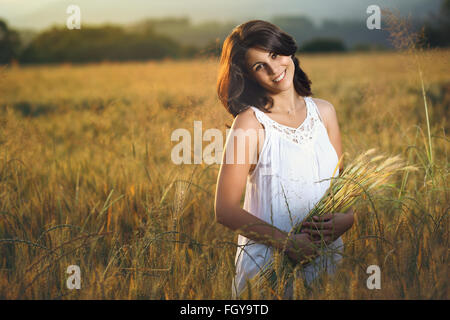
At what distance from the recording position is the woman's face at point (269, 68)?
5.36ft

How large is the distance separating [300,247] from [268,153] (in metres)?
0.36

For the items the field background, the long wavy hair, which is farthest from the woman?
the field background

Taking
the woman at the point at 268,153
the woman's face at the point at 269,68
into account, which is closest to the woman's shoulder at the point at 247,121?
the woman at the point at 268,153

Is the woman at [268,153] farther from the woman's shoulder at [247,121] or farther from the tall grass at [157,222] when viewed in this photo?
the tall grass at [157,222]

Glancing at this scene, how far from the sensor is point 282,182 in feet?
5.38

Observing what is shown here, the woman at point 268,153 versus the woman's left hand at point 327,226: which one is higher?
the woman at point 268,153

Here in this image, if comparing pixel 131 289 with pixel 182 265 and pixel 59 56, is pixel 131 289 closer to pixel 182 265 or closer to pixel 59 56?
pixel 182 265

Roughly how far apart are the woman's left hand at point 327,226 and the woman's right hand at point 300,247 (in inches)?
1.5

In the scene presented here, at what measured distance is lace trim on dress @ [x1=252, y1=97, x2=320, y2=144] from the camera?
64.6 inches

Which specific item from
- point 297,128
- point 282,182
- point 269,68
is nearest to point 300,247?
point 282,182

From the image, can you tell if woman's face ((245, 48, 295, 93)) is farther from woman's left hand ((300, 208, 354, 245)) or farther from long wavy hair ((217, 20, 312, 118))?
woman's left hand ((300, 208, 354, 245))

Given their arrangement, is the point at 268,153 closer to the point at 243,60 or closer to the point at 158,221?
the point at 243,60

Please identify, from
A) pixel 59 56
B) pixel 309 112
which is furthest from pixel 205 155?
pixel 59 56

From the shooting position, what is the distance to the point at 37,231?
2.27m
